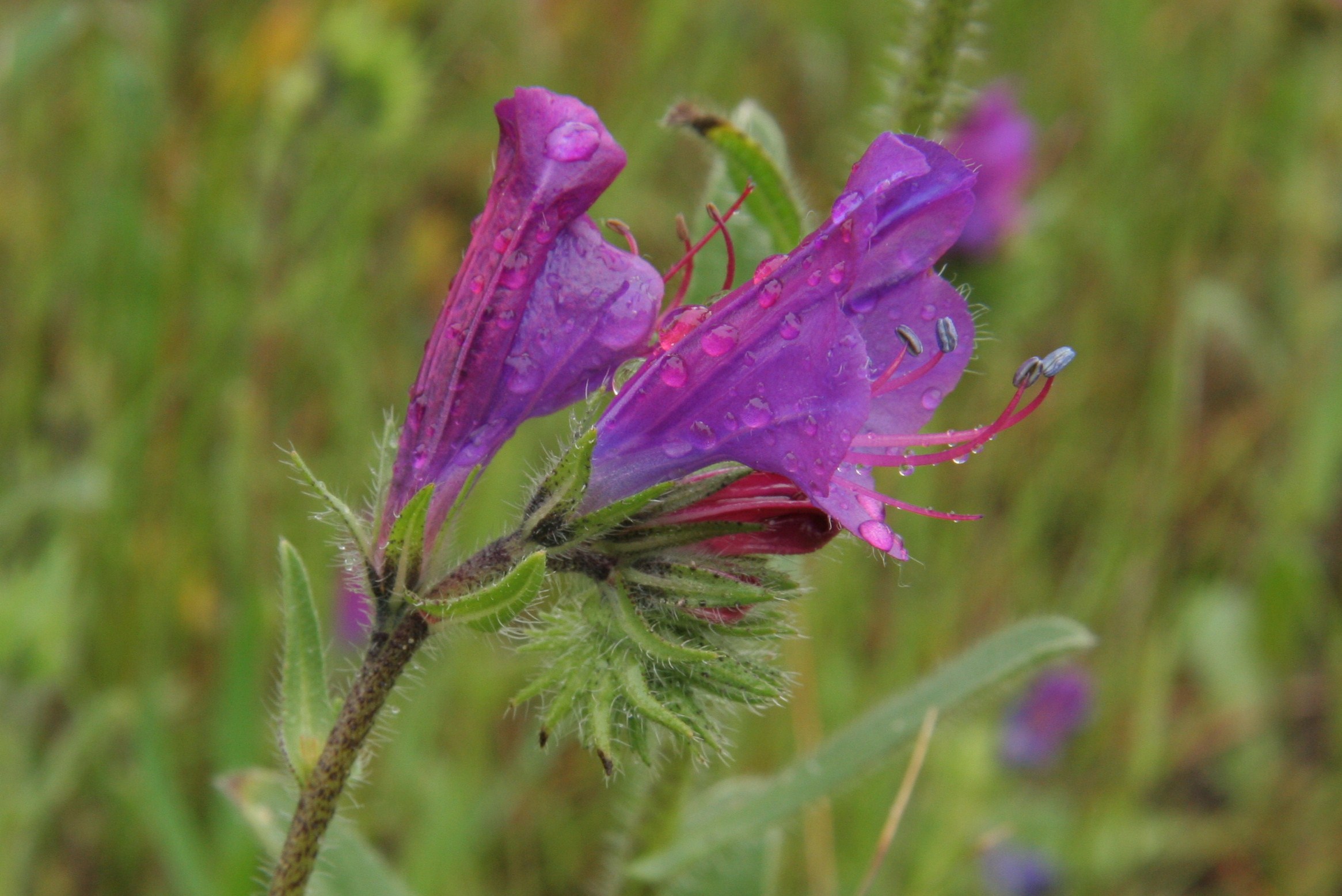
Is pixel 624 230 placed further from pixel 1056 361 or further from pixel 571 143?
pixel 1056 361

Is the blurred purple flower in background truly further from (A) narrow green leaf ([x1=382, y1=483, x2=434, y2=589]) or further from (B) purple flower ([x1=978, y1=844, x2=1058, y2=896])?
(A) narrow green leaf ([x1=382, y1=483, x2=434, y2=589])

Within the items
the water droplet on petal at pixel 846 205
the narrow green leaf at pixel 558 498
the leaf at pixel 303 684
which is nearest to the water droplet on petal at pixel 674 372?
the narrow green leaf at pixel 558 498

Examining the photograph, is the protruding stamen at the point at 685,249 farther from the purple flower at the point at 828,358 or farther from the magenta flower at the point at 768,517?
the magenta flower at the point at 768,517

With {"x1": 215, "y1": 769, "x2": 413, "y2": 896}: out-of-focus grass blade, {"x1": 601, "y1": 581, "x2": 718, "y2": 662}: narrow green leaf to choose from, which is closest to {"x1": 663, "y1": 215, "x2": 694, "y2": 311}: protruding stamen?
{"x1": 601, "y1": 581, "x2": 718, "y2": 662}: narrow green leaf

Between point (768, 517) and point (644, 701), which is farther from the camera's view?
point (768, 517)

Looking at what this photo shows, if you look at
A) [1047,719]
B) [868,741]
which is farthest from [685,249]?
[1047,719]
